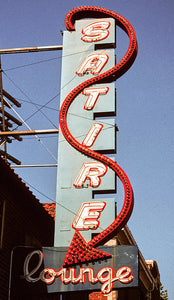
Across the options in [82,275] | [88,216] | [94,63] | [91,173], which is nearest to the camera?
[82,275]

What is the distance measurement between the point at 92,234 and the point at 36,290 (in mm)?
2556

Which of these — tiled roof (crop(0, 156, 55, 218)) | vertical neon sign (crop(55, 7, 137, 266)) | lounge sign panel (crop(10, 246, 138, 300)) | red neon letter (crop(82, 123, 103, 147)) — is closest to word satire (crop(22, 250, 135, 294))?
lounge sign panel (crop(10, 246, 138, 300))

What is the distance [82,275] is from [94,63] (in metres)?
8.47

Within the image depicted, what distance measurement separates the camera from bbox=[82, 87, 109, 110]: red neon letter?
861 inches

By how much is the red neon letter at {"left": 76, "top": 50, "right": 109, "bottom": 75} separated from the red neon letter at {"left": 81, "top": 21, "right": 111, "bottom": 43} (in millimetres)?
769

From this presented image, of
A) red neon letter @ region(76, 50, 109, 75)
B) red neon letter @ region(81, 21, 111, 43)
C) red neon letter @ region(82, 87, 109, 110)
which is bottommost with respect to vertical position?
red neon letter @ region(82, 87, 109, 110)

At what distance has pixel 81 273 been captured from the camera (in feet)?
61.1

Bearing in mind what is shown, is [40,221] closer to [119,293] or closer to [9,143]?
[9,143]

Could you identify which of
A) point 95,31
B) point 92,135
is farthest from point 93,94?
point 95,31

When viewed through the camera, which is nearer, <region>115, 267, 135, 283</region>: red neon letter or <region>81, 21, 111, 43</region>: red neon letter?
<region>115, 267, 135, 283</region>: red neon letter

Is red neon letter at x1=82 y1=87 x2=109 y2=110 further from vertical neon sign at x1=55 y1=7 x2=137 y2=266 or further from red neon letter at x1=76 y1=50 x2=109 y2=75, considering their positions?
red neon letter at x1=76 y1=50 x2=109 y2=75

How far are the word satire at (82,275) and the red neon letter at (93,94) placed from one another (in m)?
6.00

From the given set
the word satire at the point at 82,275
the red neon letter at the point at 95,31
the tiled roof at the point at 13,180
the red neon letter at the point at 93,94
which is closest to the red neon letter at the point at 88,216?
the word satire at the point at 82,275

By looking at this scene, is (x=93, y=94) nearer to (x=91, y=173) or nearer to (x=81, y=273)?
(x=91, y=173)
